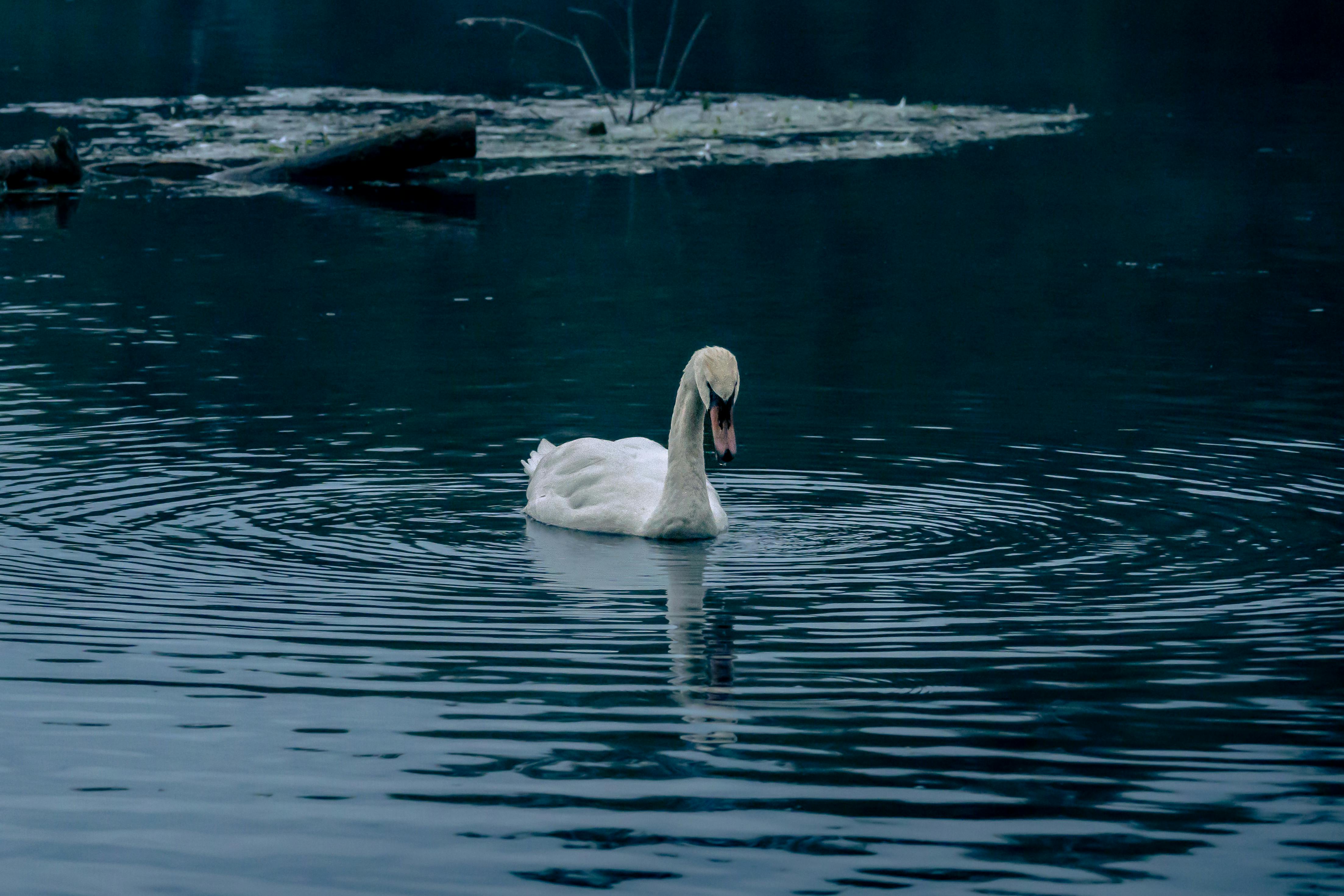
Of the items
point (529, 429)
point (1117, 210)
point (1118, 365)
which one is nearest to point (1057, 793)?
point (529, 429)

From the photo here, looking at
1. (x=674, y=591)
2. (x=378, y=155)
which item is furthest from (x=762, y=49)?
(x=674, y=591)

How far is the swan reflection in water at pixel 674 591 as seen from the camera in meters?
8.58

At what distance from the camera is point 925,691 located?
8.70 metres

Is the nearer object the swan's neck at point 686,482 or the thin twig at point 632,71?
the swan's neck at point 686,482

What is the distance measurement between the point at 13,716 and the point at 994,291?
634 inches

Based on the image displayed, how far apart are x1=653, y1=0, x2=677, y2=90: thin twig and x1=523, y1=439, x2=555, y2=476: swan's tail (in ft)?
65.7

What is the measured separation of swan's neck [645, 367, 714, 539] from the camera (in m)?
12.2

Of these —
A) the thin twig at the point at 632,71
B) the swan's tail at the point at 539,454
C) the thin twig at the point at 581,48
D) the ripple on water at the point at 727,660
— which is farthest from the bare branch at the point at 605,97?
the ripple on water at the point at 727,660

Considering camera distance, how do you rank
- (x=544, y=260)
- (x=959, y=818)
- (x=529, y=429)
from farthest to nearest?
(x=544, y=260) < (x=529, y=429) < (x=959, y=818)

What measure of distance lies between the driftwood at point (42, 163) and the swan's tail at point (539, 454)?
21.6m

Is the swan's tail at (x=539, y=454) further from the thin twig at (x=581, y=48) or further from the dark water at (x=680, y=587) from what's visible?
the thin twig at (x=581, y=48)

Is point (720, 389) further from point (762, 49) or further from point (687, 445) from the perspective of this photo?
point (762, 49)

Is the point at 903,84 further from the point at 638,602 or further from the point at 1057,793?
the point at 1057,793

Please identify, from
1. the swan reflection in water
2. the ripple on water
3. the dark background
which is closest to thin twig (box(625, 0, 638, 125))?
the dark background
